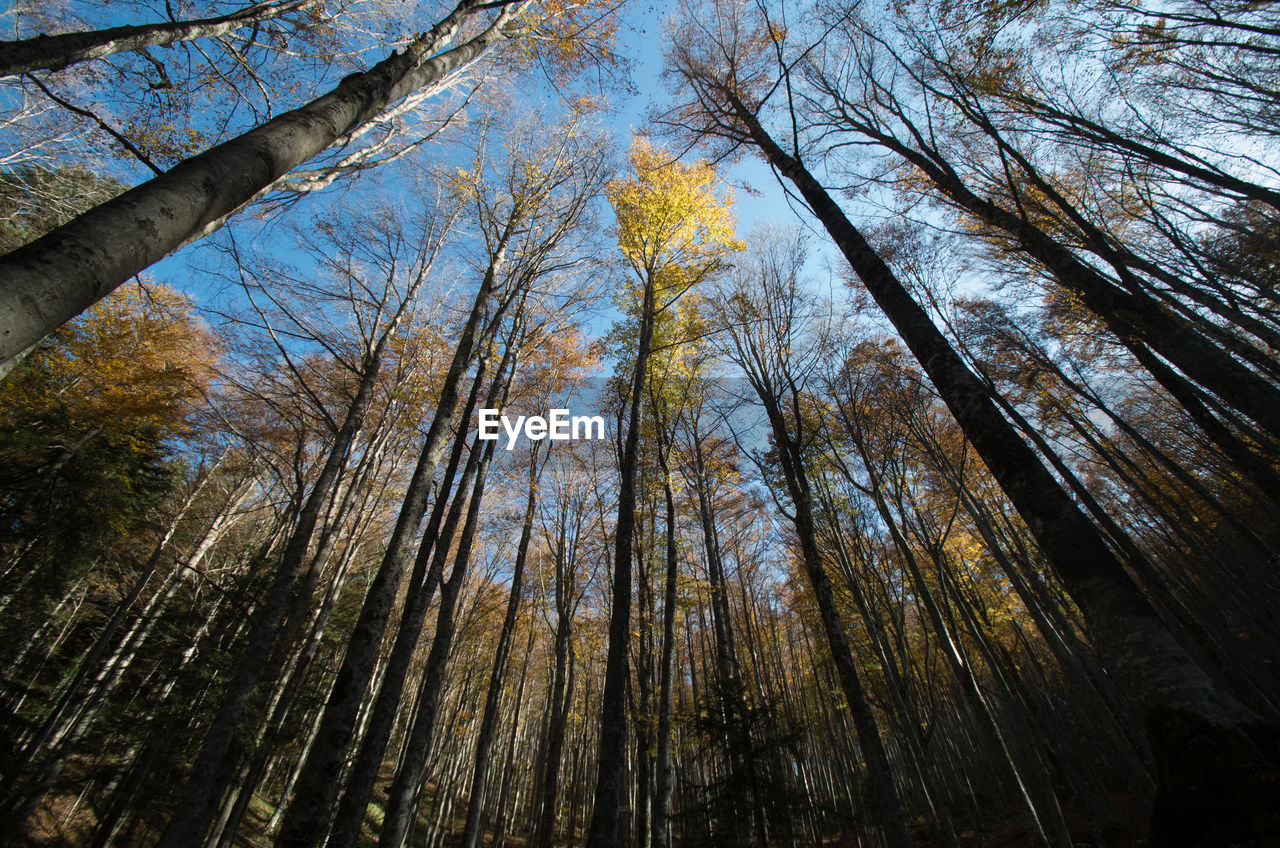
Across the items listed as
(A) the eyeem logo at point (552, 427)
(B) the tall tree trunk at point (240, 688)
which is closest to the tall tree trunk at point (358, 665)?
(B) the tall tree trunk at point (240, 688)

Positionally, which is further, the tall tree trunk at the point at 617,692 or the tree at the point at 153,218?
the tall tree trunk at the point at 617,692

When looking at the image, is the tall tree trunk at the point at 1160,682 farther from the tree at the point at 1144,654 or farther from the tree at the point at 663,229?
the tree at the point at 663,229

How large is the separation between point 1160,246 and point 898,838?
45.1 ft

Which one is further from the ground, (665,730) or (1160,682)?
(665,730)

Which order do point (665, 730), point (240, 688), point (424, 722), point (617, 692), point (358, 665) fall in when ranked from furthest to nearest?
point (665, 730), point (424, 722), point (240, 688), point (617, 692), point (358, 665)

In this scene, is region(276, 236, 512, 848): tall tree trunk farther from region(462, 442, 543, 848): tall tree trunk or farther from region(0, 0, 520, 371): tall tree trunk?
region(462, 442, 543, 848): tall tree trunk

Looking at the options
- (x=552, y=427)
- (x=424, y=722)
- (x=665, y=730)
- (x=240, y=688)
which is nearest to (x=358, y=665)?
(x=240, y=688)

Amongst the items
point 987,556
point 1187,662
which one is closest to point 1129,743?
point 987,556

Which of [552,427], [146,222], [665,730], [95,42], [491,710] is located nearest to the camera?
[146,222]

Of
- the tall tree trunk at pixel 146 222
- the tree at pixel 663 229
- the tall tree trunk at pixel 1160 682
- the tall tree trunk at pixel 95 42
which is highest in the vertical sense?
the tree at pixel 663 229

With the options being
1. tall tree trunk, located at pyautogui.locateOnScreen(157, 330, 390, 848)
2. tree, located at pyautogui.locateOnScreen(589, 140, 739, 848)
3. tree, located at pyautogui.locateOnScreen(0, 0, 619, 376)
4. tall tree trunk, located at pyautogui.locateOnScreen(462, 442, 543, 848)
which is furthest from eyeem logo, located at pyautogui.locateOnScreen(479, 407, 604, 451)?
tree, located at pyautogui.locateOnScreen(0, 0, 619, 376)

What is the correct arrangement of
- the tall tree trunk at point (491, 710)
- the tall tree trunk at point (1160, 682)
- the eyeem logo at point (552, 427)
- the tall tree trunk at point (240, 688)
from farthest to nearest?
the eyeem logo at point (552, 427)
the tall tree trunk at point (491, 710)
the tall tree trunk at point (240, 688)
the tall tree trunk at point (1160, 682)

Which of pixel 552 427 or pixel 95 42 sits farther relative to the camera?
pixel 552 427

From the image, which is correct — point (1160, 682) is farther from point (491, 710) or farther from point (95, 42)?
point (491, 710)
